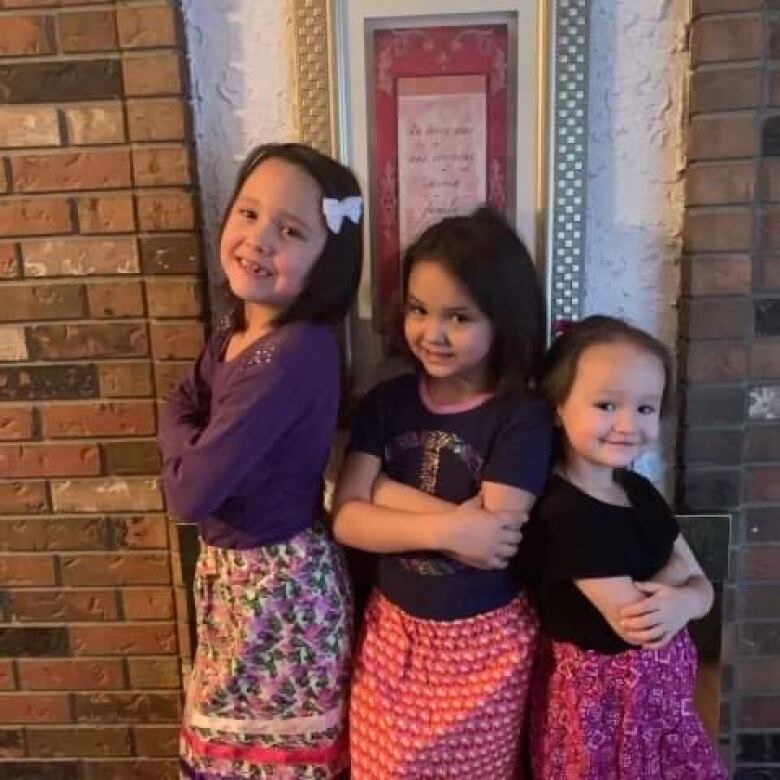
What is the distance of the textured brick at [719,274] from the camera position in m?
1.67

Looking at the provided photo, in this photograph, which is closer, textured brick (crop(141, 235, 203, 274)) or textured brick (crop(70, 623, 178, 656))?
textured brick (crop(141, 235, 203, 274))

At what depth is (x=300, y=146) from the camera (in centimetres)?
158

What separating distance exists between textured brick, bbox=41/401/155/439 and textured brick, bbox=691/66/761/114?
1.11m

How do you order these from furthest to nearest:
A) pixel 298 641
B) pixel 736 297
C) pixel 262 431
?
pixel 736 297 < pixel 298 641 < pixel 262 431

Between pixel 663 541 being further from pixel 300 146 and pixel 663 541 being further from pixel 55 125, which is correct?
pixel 55 125

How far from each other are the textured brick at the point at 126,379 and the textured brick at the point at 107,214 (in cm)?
25

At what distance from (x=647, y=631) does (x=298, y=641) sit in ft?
1.81

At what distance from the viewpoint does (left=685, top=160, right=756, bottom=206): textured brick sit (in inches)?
64.4

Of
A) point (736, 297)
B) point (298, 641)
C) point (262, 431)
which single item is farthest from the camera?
point (736, 297)

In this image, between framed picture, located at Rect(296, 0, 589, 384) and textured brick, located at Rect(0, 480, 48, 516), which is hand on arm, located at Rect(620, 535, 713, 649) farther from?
textured brick, located at Rect(0, 480, 48, 516)

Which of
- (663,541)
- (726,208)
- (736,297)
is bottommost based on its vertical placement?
(663,541)

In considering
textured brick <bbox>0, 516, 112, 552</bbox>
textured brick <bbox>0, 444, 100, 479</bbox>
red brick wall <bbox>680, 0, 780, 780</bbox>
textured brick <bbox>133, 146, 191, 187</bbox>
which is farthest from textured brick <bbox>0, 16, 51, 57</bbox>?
red brick wall <bbox>680, 0, 780, 780</bbox>

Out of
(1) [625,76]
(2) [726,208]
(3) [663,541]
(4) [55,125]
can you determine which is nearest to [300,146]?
(4) [55,125]

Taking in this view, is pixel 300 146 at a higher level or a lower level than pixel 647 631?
higher
